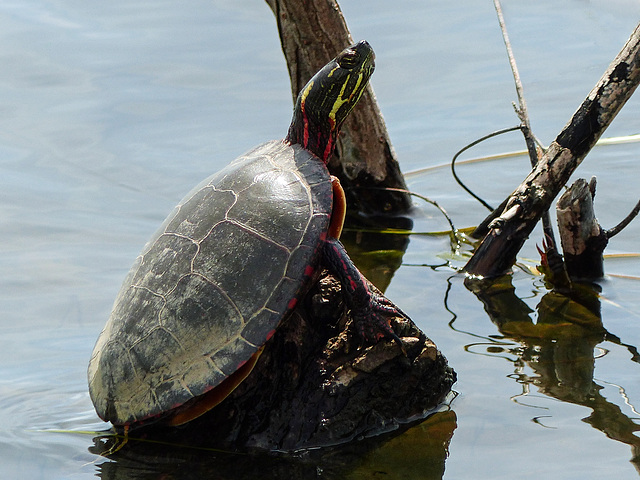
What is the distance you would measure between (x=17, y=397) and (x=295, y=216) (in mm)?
1601

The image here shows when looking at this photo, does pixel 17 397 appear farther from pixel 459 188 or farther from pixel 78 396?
pixel 459 188

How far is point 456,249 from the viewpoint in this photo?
5242 millimetres

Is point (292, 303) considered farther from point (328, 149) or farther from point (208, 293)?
point (328, 149)

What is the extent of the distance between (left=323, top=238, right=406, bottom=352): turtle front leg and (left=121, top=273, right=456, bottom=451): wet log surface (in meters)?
0.06

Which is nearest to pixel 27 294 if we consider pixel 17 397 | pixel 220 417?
pixel 17 397

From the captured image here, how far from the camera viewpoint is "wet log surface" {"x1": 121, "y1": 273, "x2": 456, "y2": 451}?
128 inches

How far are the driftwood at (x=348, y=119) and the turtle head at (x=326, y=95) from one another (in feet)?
4.33

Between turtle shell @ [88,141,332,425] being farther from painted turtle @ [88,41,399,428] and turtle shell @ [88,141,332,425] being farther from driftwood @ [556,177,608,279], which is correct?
driftwood @ [556,177,608,279]

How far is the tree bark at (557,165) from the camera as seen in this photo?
414 centimetres

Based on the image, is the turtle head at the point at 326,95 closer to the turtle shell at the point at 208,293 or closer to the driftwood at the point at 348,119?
the turtle shell at the point at 208,293

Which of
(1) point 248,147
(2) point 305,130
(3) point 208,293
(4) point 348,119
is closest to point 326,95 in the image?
(2) point 305,130

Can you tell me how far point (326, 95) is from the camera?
12.8 ft

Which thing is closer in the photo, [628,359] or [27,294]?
[628,359]

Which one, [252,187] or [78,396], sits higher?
[252,187]
